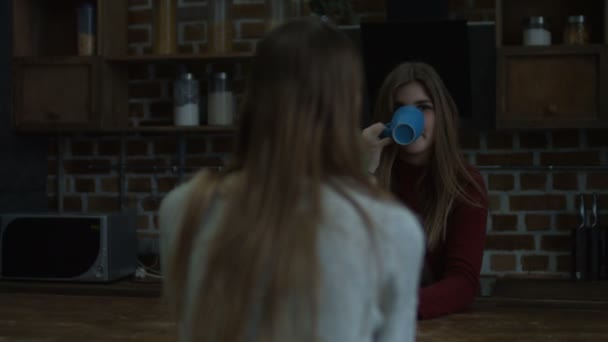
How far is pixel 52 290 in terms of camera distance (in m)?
2.92

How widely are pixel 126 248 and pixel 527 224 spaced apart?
4.91ft

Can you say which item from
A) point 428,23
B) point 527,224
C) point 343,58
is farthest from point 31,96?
point 343,58

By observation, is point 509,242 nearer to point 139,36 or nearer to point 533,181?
point 533,181

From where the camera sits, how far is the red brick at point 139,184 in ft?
11.2

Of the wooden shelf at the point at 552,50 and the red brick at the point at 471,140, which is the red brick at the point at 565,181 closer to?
the red brick at the point at 471,140

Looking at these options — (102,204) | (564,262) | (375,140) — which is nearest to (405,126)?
(375,140)

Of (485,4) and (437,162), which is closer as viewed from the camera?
(437,162)

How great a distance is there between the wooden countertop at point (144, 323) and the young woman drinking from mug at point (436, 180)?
0.39 ft

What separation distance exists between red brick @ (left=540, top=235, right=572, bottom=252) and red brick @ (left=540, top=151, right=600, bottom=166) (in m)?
0.27

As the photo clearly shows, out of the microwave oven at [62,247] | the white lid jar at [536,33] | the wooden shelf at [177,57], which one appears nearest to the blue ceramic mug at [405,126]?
the white lid jar at [536,33]

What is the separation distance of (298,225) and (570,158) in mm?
2495

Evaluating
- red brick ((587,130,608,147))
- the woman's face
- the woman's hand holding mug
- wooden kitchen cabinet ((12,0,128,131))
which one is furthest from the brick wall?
the woman's hand holding mug

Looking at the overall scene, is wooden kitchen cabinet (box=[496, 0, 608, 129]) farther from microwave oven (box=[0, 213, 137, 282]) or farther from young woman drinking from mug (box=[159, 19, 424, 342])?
young woman drinking from mug (box=[159, 19, 424, 342])

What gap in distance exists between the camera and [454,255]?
6.25 feet
